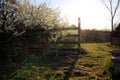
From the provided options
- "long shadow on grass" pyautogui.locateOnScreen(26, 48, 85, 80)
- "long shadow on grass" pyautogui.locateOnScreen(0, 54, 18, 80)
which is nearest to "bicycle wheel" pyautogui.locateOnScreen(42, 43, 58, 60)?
"long shadow on grass" pyautogui.locateOnScreen(26, 48, 85, 80)

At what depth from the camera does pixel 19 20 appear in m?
9.84

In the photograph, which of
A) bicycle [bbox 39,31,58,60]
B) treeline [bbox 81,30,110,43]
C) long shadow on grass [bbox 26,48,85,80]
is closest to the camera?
long shadow on grass [bbox 26,48,85,80]

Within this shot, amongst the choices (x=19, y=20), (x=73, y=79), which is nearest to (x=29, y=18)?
(x=19, y=20)

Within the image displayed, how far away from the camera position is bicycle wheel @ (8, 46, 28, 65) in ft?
29.6

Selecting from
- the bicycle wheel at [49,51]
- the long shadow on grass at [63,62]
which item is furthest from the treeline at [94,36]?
the bicycle wheel at [49,51]

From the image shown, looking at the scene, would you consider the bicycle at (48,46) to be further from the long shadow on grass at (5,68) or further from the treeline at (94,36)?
the treeline at (94,36)

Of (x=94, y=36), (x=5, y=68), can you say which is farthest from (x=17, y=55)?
(x=94, y=36)

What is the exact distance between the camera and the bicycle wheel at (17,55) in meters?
9.01

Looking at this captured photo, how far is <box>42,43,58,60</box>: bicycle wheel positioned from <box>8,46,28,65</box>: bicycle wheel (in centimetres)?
114

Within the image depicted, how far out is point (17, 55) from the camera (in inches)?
357

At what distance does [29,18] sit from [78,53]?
12.3 ft

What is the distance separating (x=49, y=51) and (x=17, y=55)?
2.06m

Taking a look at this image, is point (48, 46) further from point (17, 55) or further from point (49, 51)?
point (17, 55)

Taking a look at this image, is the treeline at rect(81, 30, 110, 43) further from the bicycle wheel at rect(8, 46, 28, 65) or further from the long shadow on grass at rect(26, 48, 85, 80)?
the bicycle wheel at rect(8, 46, 28, 65)
